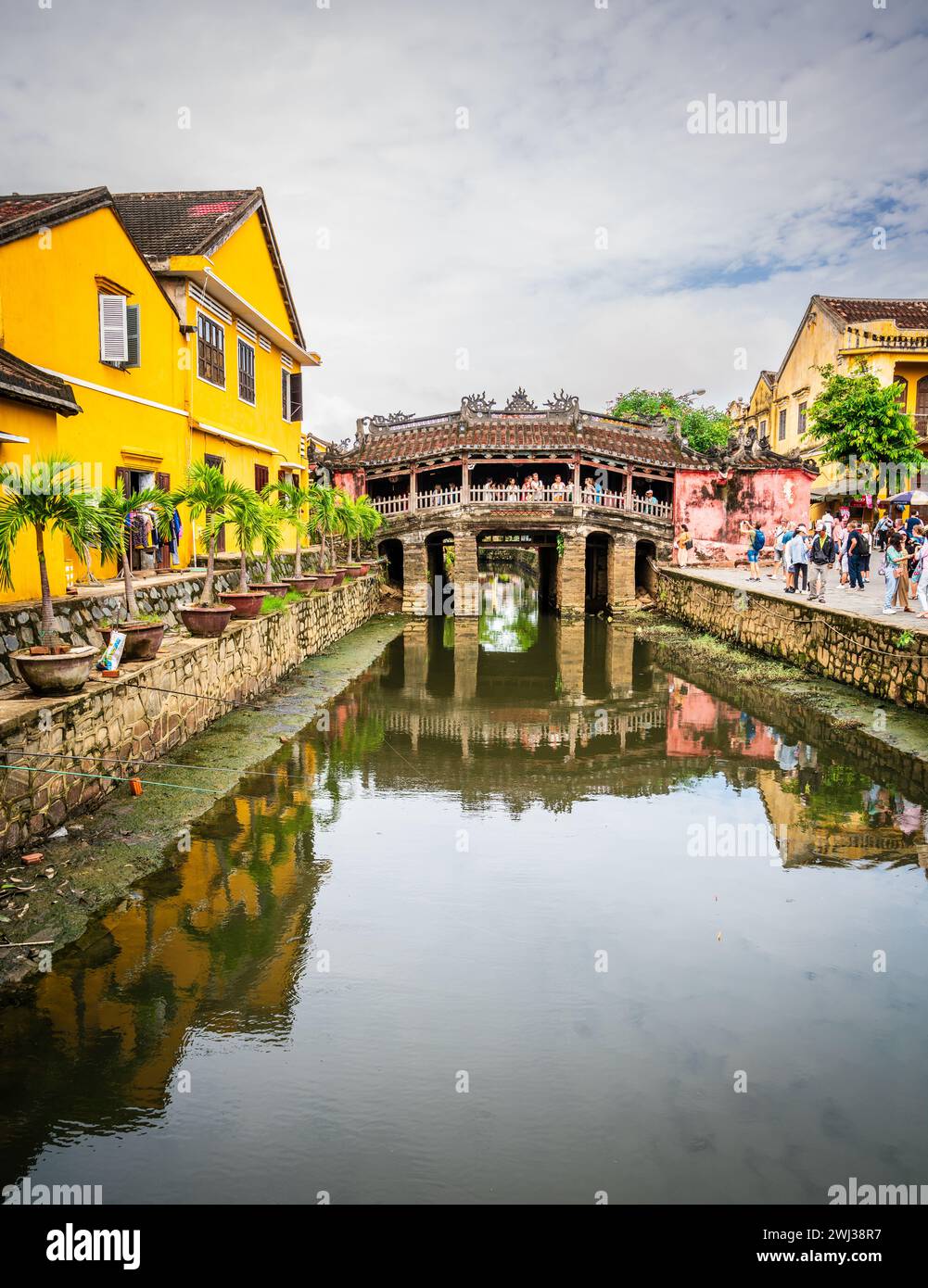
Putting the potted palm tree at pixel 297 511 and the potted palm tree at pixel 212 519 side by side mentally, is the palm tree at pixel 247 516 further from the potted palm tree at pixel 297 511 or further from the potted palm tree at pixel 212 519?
the potted palm tree at pixel 297 511

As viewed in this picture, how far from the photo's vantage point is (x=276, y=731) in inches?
481

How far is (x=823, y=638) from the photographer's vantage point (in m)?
15.5

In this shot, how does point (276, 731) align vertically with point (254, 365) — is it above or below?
below

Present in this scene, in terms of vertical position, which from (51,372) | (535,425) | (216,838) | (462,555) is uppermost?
(535,425)

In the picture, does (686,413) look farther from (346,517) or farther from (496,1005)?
(496,1005)

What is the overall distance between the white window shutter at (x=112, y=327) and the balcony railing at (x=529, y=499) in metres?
16.4

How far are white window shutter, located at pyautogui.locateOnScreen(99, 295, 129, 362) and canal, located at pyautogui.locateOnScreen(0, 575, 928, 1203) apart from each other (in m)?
7.52

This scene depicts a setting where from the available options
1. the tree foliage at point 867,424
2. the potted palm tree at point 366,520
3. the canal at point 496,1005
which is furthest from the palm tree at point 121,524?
the tree foliage at point 867,424

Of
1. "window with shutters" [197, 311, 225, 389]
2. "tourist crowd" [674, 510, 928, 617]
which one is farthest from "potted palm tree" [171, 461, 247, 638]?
"tourist crowd" [674, 510, 928, 617]

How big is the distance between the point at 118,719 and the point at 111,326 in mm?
7604

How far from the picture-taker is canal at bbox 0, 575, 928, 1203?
14.1 ft
